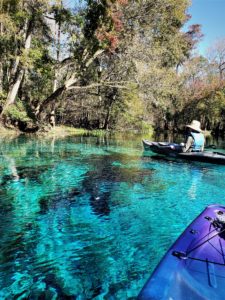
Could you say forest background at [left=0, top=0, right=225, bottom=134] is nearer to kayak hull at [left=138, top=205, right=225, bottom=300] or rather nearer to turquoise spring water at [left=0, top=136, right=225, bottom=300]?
turquoise spring water at [left=0, top=136, right=225, bottom=300]

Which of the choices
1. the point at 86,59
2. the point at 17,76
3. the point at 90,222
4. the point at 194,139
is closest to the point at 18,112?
the point at 17,76

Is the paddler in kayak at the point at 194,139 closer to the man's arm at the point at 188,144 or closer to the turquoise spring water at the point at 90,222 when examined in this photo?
the man's arm at the point at 188,144

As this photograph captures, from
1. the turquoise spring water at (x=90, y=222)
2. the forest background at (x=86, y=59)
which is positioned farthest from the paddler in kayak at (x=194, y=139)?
the forest background at (x=86, y=59)

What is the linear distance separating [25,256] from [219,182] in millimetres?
7183

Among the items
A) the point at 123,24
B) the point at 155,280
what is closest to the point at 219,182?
the point at 155,280

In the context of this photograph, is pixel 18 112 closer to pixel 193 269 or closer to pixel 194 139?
pixel 194 139

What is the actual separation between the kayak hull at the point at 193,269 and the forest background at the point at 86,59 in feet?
58.3

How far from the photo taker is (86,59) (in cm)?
2359

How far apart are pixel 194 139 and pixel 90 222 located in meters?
8.56

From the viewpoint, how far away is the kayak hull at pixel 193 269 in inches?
101

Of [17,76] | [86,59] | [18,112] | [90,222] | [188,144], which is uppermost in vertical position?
[86,59]

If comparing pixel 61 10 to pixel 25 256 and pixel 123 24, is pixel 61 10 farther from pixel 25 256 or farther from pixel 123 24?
pixel 25 256

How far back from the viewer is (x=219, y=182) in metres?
9.97

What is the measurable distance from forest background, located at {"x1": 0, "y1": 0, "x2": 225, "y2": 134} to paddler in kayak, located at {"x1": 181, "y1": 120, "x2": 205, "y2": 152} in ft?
37.6
